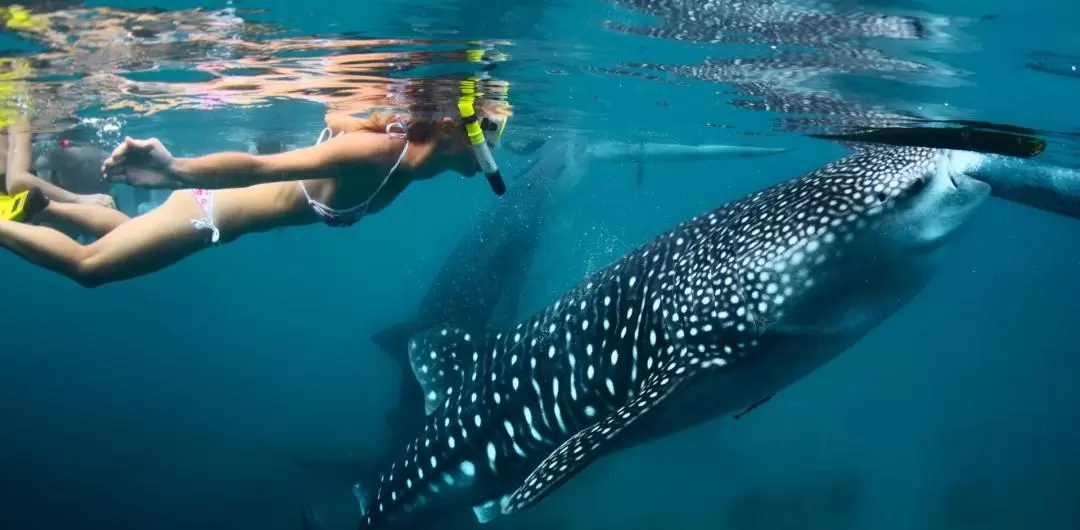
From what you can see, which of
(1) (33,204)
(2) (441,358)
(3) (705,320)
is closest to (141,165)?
(1) (33,204)

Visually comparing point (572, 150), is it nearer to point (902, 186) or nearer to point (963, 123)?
point (963, 123)

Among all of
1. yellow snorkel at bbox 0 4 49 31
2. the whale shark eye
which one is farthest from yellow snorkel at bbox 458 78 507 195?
yellow snorkel at bbox 0 4 49 31

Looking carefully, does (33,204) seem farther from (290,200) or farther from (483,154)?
(483,154)

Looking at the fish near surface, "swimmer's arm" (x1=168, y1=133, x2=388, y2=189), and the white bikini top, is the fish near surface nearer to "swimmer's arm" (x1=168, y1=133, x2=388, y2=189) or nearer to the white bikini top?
the white bikini top

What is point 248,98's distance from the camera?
38.0ft

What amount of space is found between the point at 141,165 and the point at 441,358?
3.10m

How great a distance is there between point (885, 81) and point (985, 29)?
2.13 m

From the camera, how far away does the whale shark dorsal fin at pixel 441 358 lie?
6477 mm

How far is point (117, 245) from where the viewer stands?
20.1 feet

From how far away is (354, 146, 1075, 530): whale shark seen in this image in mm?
4234

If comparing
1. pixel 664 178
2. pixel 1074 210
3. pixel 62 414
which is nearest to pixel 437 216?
pixel 664 178

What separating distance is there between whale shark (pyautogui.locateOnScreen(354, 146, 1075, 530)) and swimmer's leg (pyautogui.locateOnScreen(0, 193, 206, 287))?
10.6 feet

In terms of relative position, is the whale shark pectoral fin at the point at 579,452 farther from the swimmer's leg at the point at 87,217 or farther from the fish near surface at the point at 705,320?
the swimmer's leg at the point at 87,217

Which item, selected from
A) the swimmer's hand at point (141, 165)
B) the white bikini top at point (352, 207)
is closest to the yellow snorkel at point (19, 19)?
the swimmer's hand at point (141, 165)
